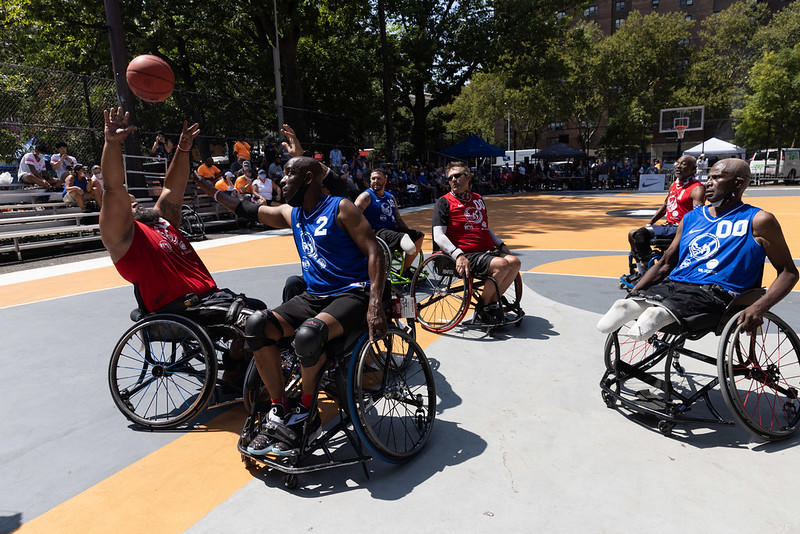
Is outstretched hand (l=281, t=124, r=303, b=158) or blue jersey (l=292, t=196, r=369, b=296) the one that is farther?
outstretched hand (l=281, t=124, r=303, b=158)

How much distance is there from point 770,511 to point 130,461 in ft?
11.2

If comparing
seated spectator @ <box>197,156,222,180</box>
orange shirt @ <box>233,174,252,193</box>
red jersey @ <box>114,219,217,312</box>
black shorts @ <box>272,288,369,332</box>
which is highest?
seated spectator @ <box>197,156,222,180</box>

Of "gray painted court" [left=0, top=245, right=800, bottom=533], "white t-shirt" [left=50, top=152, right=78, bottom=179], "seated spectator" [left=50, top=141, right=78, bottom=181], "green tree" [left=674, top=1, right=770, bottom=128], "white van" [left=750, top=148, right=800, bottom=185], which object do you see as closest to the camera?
"gray painted court" [left=0, top=245, right=800, bottom=533]

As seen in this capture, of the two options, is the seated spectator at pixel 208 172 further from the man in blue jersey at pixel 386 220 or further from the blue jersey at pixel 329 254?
the blue jersey at pixel 329 254

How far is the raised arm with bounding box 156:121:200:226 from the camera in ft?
13.4

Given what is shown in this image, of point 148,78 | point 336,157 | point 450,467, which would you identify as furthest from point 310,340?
point 336,157

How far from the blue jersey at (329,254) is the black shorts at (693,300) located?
189cm

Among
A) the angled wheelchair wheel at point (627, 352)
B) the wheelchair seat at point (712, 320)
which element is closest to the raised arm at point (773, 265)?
the wheelchair seat at point (712, 320)

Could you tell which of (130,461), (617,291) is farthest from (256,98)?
(130,461)

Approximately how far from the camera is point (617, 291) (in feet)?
21.4

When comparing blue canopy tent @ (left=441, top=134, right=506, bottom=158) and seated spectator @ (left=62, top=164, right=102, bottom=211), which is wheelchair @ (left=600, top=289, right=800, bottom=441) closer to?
seated spectator @ (left=62, top=164, right=102, bottom=211)

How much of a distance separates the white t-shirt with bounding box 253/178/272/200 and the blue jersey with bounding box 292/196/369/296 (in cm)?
1011

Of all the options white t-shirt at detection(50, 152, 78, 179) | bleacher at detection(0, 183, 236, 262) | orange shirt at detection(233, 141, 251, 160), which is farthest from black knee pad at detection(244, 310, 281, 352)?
orange shirt at detection(233, 141, 251, 160)

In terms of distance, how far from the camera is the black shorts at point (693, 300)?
10.4 feet
